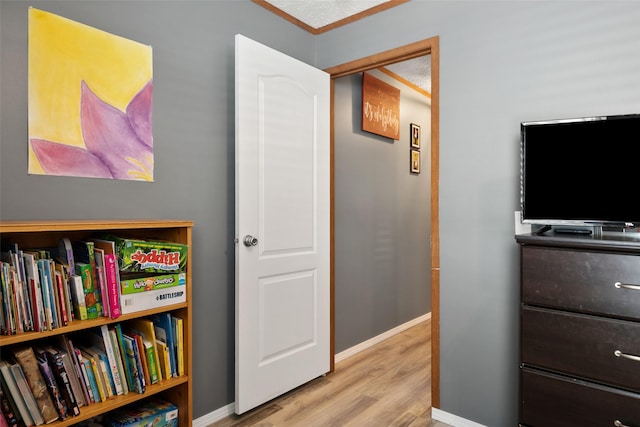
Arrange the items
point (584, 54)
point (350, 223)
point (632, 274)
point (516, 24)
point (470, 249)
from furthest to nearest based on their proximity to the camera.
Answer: point (350, 223)
point (470, 249)
point (516, 24)
point (584, 54)
point (632, 274)

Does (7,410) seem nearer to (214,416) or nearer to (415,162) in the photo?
(214,416)

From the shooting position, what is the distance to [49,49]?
1.56 m

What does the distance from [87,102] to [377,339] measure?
2.81 metres

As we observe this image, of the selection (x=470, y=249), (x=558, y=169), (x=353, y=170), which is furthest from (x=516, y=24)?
(x=353, y=170)

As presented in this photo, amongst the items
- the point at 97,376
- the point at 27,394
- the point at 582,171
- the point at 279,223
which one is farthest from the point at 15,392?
the point at 582,171

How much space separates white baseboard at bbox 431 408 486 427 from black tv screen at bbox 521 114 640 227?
116cm

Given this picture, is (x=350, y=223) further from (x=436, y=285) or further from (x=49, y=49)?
(x=49, y=49)

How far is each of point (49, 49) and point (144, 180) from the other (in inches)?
24.7

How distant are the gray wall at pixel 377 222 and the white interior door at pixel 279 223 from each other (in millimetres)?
417

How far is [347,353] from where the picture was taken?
310cm

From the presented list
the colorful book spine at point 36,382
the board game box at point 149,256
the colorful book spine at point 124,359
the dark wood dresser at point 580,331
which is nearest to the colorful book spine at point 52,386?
the colorful book spine at point 36,382

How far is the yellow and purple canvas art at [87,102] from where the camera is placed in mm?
1538

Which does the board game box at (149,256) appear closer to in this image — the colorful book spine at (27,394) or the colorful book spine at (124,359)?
the colorful book spine at (124,359)

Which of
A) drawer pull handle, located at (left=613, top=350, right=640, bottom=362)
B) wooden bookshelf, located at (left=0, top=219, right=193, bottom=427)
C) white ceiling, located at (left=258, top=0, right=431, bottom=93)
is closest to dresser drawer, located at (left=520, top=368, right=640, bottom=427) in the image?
drawer pull handle, located at (left=613, top=350, right=640, bottom=362)
